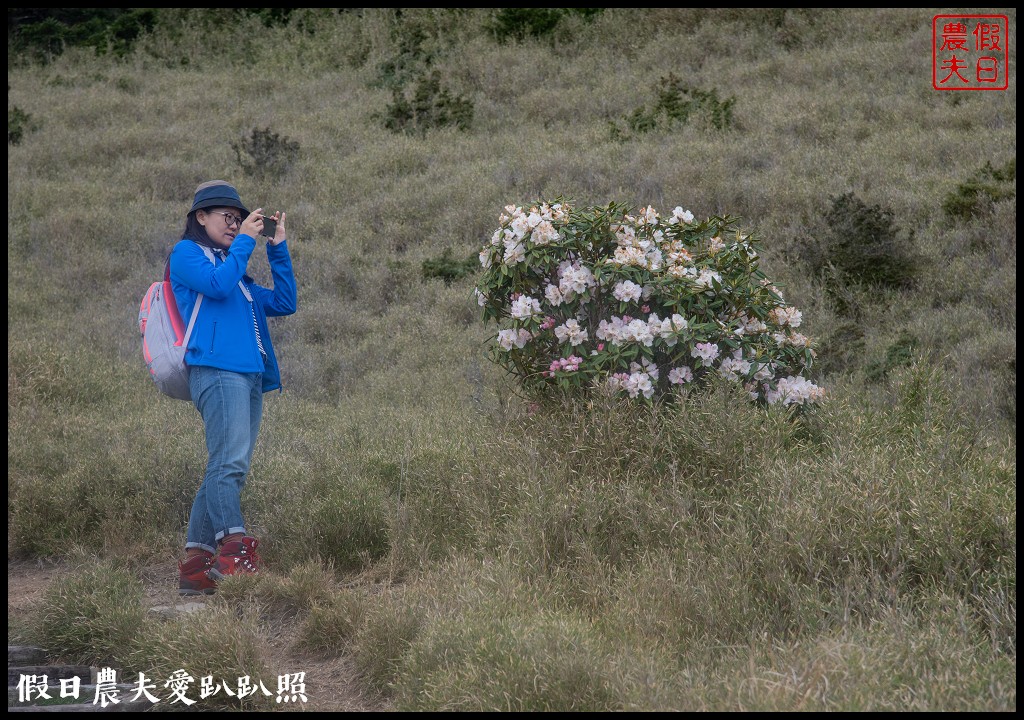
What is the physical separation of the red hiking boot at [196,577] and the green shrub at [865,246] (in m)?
6.11

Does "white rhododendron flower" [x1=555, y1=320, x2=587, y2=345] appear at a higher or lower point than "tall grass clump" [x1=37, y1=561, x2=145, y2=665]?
higher

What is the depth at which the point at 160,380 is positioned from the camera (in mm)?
4512

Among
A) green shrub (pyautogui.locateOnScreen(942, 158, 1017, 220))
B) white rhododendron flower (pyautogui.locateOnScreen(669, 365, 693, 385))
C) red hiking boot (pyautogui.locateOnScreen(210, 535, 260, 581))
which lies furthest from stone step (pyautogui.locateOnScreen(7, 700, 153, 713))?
green shrub (pyautogui.locateOnScreen(942, 158, 1017, 220))

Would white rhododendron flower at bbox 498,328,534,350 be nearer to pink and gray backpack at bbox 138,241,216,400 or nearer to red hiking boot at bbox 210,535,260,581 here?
pink and gray backpack at bbox 138,241,216,400

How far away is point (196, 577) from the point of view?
4.57 m

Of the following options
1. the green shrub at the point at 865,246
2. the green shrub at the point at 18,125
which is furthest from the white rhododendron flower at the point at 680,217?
the green shrub at the point at 18,125

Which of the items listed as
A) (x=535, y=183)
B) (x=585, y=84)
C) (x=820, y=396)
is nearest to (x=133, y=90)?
(x=585, y=84)

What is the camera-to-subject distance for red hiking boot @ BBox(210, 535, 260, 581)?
448 centimetres

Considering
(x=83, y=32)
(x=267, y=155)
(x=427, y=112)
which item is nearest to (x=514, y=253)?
(x=267, y=155)

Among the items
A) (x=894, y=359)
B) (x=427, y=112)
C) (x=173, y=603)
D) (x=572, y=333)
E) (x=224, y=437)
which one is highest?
(x=427, y=112)

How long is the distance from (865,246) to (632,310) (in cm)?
433

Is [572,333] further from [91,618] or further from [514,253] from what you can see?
[91,618]

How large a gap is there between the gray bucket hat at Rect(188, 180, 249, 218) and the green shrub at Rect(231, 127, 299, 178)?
810 cm

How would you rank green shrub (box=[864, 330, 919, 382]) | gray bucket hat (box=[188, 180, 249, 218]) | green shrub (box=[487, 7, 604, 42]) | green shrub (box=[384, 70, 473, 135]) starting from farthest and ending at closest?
green shrub (box=[487, 7, 604, 42]), green shrub (box=[384, 70, 473, 135]), green shrub (box=[864, 330, 919, 382]), gray bucket hat (box=[188, 180, 249, 218])
